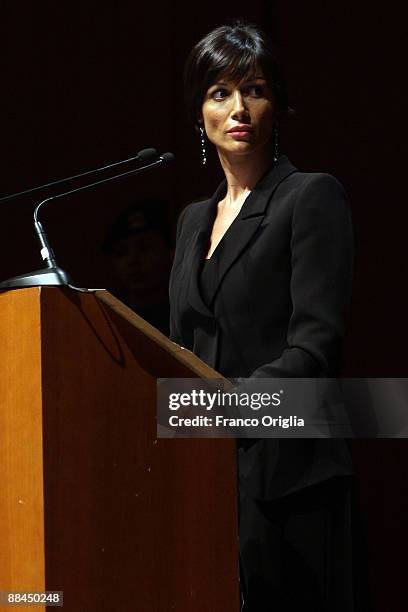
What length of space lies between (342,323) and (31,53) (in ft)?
6.08

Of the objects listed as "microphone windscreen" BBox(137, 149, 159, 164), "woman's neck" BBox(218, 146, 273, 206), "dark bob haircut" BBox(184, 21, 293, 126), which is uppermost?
"dark bob haircut" BBox(184, 21, 293, 126)

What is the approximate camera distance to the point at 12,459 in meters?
1.29

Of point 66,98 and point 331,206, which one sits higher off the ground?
point 66,98

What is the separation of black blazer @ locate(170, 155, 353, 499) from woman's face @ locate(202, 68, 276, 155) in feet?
0.19

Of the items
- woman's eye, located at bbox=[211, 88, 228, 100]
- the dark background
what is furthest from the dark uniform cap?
woman's eye, located at bbox=[211, 88, 228, 100]

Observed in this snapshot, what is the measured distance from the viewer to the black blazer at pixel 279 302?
4.98 ft

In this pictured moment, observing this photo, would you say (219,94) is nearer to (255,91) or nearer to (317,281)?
(255,91)

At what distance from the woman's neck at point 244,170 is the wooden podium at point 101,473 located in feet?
1.63

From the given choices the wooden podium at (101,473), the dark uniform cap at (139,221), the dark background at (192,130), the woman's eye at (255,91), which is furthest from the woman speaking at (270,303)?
the dark background at (192,130)

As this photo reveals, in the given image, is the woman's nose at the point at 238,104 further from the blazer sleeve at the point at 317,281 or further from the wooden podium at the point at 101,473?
the wooden podium at the point at 101,473

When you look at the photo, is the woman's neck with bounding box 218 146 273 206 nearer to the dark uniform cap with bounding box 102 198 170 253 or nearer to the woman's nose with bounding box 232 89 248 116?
the woman's nose with bounding box 232 89 248 116

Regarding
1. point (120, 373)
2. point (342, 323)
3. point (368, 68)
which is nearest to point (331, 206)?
point (342, 323)

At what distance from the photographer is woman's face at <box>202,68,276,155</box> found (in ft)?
5.58

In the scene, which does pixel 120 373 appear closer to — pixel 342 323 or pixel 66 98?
pixel 342 323
